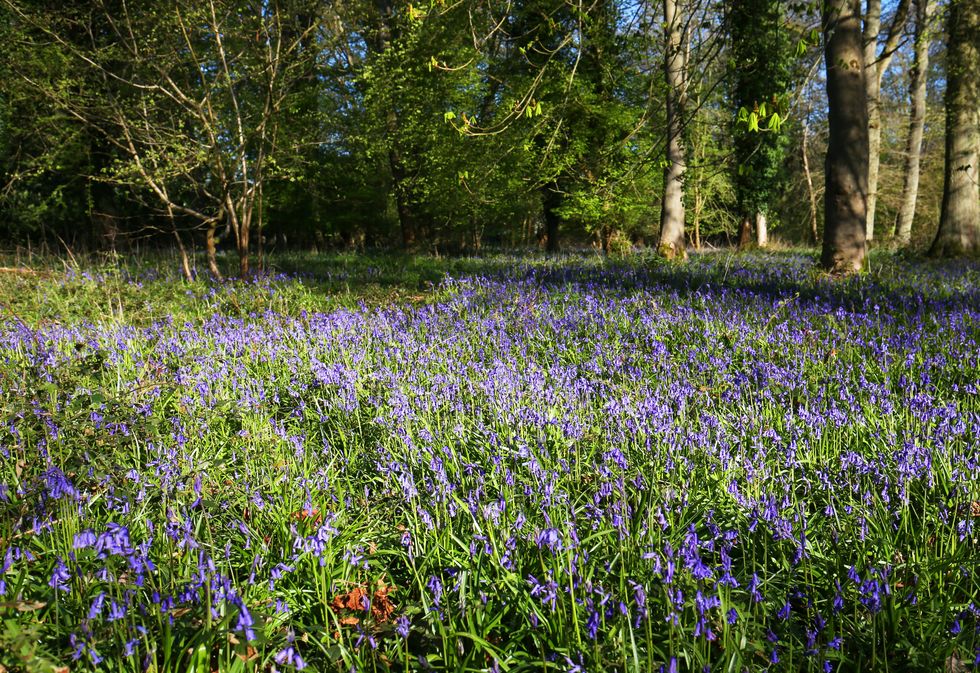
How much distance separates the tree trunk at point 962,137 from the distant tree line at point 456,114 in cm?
4

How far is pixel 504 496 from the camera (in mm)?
2467

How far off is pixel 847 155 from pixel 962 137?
5.36m

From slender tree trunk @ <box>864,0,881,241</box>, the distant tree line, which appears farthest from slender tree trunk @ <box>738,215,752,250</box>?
slender tree trunk @ <box>864,0,881,241</box>

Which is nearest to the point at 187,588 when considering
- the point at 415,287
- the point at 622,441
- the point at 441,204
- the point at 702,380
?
the point at 622,441

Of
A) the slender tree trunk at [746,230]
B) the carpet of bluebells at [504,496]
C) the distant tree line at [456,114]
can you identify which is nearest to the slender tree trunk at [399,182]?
the distant tree line at [456,114]

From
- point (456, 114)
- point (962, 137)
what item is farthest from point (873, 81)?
point (456, 114)

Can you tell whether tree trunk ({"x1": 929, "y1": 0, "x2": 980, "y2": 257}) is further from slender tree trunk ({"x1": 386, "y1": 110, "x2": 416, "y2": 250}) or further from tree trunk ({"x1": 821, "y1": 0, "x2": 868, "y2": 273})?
slender tree trunk ({"x1": 386, "y1": 110, "x2": 416, "y2": 250})

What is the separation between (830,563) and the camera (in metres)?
1.95

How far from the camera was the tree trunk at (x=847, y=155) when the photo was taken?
805 cm

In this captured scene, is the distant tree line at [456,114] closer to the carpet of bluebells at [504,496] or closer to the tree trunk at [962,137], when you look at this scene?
the tree trunk at [962,137]

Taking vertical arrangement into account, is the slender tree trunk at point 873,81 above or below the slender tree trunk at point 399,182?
above

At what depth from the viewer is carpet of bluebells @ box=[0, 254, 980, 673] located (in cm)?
174

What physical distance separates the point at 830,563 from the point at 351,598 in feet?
5.67

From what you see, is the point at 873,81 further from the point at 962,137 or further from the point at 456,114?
the point at 456,114
